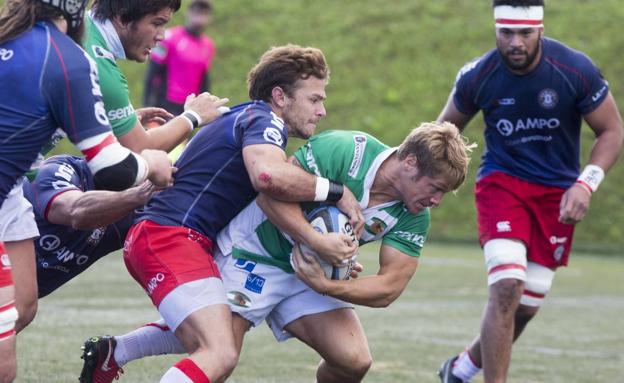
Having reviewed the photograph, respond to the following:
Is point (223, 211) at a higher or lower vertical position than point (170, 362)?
higher

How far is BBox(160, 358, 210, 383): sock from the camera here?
479 centimetres

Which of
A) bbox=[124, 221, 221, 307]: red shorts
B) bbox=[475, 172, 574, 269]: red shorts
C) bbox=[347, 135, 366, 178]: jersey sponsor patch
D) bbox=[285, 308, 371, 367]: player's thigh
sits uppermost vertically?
bbox=[347, 135, 366, 178]: jersey sponsor patch

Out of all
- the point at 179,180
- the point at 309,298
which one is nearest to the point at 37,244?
the point at 179,180

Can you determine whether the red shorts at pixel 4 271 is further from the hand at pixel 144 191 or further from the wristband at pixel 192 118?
the wristband at pixel 192 118

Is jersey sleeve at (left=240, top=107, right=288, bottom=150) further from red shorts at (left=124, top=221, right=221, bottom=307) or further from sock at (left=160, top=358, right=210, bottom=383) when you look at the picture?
sock at (left=160, top=358, right=210, bottom=383)

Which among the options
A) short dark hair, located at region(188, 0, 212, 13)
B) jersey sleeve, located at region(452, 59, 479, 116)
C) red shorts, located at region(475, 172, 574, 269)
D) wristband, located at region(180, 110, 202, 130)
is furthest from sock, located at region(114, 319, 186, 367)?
short dark hair, located at region(188, 0, 212, 13)

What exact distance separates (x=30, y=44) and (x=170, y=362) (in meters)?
3.20

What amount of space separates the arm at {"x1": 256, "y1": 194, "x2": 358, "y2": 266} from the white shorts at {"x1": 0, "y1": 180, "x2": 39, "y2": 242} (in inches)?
37.7

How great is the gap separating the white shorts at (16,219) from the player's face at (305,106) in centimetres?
120

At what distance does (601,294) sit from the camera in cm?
1211

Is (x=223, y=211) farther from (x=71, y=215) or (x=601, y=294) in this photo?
(x=601, y=294)

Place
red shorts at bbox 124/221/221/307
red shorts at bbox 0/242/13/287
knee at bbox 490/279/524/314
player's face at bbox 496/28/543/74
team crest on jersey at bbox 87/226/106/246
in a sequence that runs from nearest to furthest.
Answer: red shorts at bbox 0/242/13/287
red shorts at bbox 124/221/221/307
team crest on jersey at bbox 87/226/106/246
knee at bbox 490/279/524/314
player's face at bbox 496/28/543/74

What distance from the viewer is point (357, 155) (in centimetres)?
536

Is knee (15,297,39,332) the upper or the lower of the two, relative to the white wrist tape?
lower
